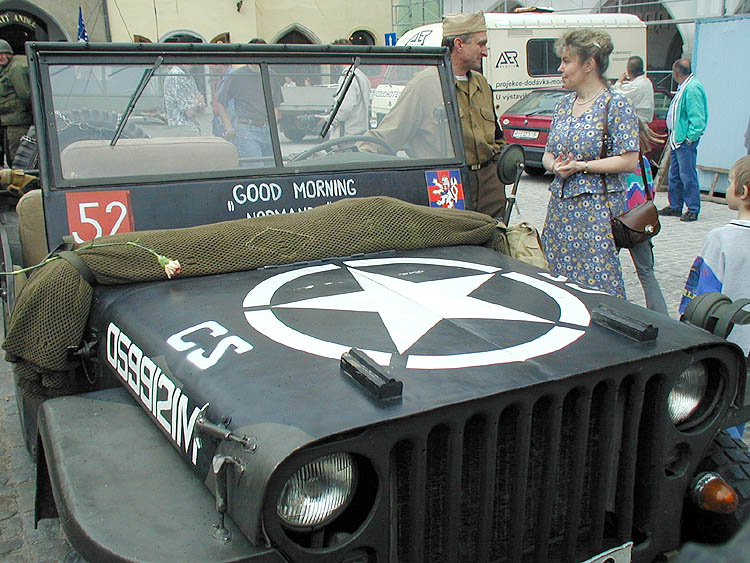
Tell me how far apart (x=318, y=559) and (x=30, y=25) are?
76.9 ft

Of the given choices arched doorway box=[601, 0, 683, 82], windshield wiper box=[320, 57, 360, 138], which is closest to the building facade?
arched doorway box=[601, 0, 683, 82]

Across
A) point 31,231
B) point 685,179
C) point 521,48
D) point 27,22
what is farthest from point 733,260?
point 27,22

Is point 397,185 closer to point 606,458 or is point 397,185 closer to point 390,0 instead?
point 606,458

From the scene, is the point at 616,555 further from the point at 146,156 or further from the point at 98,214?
the point at 146,156

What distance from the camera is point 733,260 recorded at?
10.2 ft

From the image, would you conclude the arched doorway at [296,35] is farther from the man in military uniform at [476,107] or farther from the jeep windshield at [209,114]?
the jeep windshield at [209,114]

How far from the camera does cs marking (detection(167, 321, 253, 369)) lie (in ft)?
6.54

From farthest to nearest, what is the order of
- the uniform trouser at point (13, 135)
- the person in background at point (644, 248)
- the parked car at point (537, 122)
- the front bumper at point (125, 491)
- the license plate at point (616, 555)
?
the parked car at point (537, 122) → the uniform trouser at point (13, 135) → the person in background at point (644, 248) → the license plate at point (616, 555) → the front bumper at point (125, 491)

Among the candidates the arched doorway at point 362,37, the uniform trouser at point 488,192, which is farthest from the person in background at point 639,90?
the arched doorway at point 362,37

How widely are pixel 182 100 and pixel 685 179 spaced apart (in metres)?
7.44

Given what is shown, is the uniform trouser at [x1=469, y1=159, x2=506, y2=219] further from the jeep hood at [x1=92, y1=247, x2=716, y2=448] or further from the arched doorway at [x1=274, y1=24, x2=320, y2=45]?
the arched doorway at [x1=274, y1=24, x2=320, y2=45]

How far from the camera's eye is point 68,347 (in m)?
2.42

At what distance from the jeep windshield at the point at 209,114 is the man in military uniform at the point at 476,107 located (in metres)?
1.36

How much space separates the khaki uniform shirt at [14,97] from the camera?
29.6 ft
